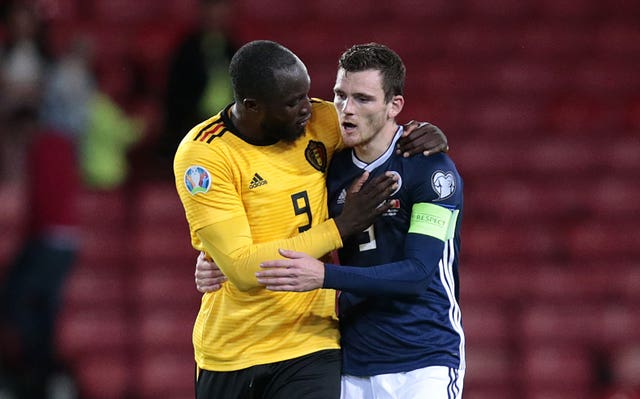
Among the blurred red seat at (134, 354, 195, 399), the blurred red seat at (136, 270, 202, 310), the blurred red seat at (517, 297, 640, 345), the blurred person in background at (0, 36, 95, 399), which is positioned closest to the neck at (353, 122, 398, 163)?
the blurred person in background at (0, 36, 95, 399)

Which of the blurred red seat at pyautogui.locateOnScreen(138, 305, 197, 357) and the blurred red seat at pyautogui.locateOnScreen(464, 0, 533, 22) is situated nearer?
the blurred red seat at pyautogui.locateOnScreen(138, 305, 197, 357)

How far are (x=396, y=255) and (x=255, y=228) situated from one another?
0.48 m

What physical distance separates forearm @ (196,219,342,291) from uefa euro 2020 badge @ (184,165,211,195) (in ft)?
0.42

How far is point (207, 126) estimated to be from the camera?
381cm

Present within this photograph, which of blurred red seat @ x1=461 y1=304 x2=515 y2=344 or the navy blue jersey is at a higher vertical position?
the navy blue jersey

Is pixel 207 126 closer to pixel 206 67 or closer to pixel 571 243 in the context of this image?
pixel 206 67

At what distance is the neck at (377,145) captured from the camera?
382cm

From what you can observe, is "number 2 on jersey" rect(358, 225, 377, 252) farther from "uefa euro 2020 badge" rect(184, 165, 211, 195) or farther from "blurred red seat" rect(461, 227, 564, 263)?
"blurred red seat" rect(461, 227, 564, 263)

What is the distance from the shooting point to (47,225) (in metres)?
6.98

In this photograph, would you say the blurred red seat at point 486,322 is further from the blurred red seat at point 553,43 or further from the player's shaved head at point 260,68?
the player's shaved head at point 260,68

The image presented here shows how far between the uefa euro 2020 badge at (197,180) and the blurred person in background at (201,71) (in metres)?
3.55

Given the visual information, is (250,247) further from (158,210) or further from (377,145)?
(158,210)

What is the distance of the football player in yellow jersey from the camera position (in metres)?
3.63

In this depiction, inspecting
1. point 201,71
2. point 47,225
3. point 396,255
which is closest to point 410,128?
point 396,255
